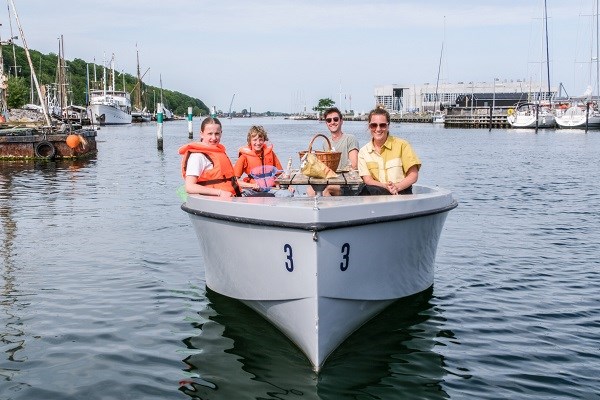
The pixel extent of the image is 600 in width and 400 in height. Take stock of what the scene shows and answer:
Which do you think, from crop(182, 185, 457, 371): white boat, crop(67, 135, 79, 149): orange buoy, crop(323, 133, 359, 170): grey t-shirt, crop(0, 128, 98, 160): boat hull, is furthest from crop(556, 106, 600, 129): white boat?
crop(182, 185, 457, 371): white boat

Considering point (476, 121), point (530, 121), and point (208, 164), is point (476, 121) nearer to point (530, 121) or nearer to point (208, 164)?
point (530, 121)

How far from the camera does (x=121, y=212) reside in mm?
17297

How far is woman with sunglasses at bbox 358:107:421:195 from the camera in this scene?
8414 millimetres

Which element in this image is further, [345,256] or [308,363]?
[308,363]

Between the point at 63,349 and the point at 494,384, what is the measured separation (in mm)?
4249

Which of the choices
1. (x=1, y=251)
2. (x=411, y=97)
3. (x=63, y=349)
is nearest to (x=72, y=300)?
(x=63, y=349)

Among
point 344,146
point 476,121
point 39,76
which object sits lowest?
point 344,146

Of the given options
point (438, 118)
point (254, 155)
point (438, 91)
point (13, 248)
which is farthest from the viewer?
point (438, 91)

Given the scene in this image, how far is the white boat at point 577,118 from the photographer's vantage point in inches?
3290

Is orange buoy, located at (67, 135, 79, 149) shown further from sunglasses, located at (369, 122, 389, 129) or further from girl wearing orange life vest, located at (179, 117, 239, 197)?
sunglasses, located at (369, 122, 389, 129)

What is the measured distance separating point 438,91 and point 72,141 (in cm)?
15256

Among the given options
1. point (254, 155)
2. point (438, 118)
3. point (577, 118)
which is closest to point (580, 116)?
point (577, 118)

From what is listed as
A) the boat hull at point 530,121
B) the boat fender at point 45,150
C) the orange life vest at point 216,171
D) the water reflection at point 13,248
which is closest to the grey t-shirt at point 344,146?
the orange life vest at point 216,171

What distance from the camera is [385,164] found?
860 centimetres
